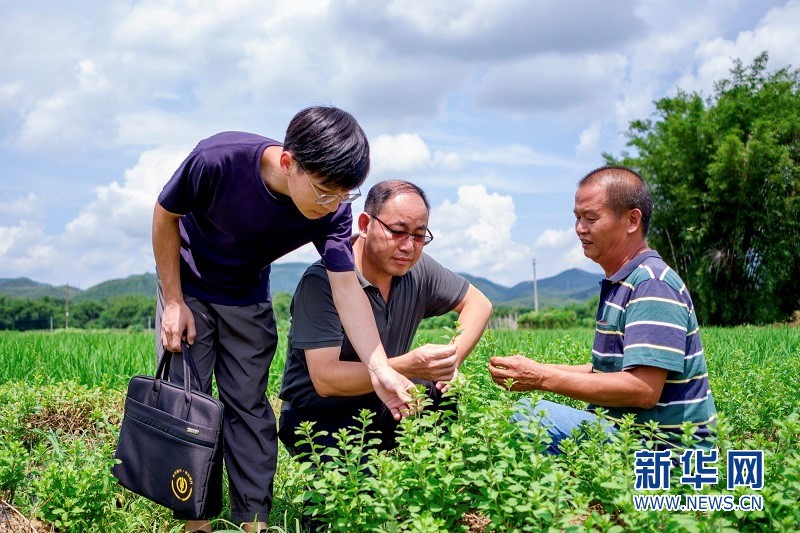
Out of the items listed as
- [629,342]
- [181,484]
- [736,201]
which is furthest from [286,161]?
[736,201]

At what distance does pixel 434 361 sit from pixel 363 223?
843mm

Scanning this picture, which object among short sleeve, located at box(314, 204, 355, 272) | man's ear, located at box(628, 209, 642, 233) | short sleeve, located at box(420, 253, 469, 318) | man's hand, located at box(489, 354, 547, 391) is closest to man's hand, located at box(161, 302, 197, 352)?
short sleeve, located at box(314, 204, 355, 272)

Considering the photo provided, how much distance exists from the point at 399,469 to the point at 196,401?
118cm

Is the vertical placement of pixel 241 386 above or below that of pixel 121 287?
below

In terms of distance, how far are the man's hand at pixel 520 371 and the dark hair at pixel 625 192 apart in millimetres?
A: 787

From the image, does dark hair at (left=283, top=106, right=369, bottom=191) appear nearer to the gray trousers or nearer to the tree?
the gray trousers

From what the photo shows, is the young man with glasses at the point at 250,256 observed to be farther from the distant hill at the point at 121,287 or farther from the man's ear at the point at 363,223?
the distant hill at the point at 121,287

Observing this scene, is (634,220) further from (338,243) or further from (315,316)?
(315,316)

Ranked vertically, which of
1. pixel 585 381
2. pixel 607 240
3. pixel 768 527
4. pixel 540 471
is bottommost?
pixel 768 527

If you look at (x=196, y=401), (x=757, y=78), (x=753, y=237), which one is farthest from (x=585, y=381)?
(x=757, y=78)

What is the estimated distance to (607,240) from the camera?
3160mm

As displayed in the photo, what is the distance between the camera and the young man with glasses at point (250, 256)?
2881mm

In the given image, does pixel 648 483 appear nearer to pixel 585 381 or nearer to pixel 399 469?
pixel 585 381

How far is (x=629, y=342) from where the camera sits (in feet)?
9.42
